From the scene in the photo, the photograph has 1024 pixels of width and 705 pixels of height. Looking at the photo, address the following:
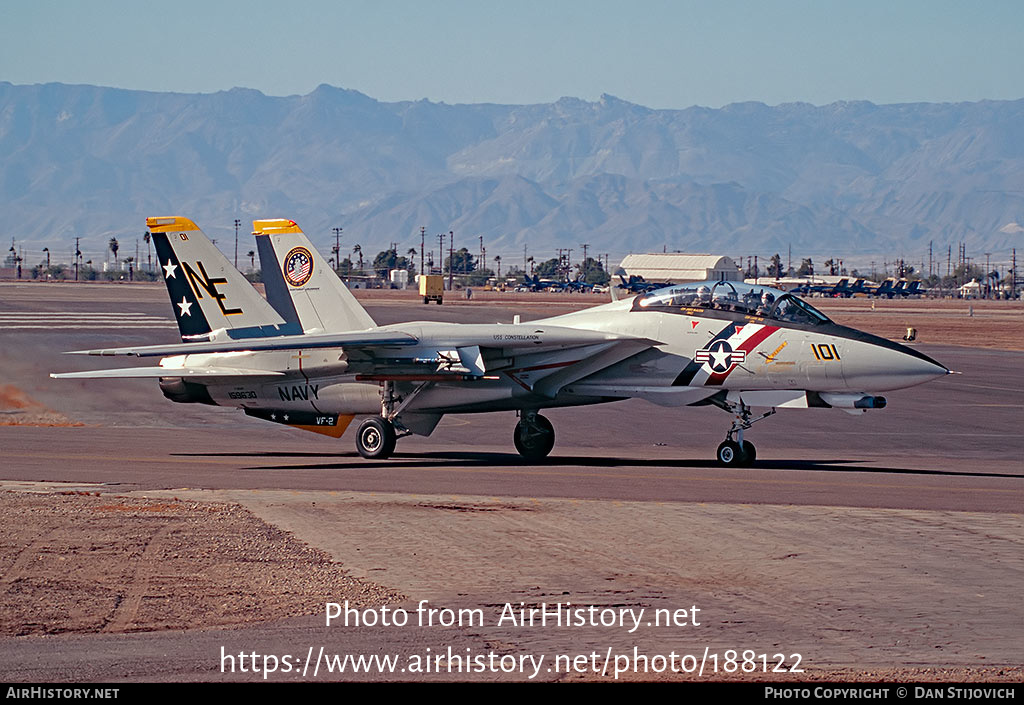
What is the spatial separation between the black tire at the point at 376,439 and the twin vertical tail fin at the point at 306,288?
7.91ft

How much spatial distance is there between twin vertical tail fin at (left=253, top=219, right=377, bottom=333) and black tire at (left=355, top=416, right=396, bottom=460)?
94.9 inches

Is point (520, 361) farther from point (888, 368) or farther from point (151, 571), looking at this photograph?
point (151, 571)

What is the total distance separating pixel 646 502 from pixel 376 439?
6.60m

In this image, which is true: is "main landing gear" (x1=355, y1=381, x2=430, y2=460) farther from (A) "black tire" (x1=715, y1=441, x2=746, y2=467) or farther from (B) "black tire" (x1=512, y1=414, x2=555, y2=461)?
(A) "black tire" (x1=715, y1=441, x2=746, y2=467)

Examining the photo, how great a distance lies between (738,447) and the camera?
21.1 meters

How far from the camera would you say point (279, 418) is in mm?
23078

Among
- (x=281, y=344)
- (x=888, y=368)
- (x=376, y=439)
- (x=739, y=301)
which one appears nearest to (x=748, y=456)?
(x=739, y=301)

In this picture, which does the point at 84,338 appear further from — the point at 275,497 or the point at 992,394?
the point at 275,497

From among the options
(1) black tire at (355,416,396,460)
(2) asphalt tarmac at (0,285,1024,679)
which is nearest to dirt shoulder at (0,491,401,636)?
(2) asphalt tarmac at (0,285,1024,679)

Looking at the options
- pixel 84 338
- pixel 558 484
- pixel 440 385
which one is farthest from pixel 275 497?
pixel 84 338

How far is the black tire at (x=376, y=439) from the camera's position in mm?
22328

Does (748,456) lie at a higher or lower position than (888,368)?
lower

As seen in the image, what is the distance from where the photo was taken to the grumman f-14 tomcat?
20562mm

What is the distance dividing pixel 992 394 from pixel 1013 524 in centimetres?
2359
